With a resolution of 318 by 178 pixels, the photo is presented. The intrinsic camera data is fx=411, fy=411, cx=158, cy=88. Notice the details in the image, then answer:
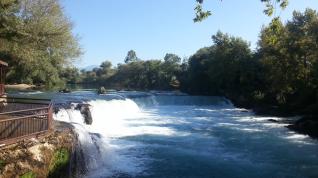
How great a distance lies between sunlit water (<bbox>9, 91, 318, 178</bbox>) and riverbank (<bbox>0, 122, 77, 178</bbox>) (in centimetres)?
131

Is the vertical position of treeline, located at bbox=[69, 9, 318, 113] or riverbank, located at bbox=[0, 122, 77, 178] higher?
treeline, located at bbox=[69, 9, 318, 113]

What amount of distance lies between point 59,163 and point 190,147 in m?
9.58

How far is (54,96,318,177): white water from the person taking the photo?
16.9 meters

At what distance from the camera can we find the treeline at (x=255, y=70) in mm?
38469

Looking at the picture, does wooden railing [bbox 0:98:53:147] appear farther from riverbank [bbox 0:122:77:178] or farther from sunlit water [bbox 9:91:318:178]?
sunlit water [bbox 9:91:318:178]

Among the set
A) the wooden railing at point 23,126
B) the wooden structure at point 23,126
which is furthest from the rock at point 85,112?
the wooden railing at point 23,126

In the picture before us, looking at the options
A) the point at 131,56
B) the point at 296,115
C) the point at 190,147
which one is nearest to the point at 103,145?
the point at 190,147

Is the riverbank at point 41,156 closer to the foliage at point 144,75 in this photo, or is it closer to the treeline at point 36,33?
the treeline at point 36,33

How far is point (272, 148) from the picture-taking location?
22000 mm

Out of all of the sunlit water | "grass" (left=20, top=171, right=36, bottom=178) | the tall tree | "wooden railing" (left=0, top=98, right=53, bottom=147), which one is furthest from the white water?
the tall tree

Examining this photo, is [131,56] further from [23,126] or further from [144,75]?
[23,126]

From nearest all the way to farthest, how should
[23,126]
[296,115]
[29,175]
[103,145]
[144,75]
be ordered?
[29,175], [23,126], [103,145], [296,115], [144,75]

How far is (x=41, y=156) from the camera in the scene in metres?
13.0

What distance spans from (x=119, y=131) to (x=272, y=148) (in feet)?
32.9
